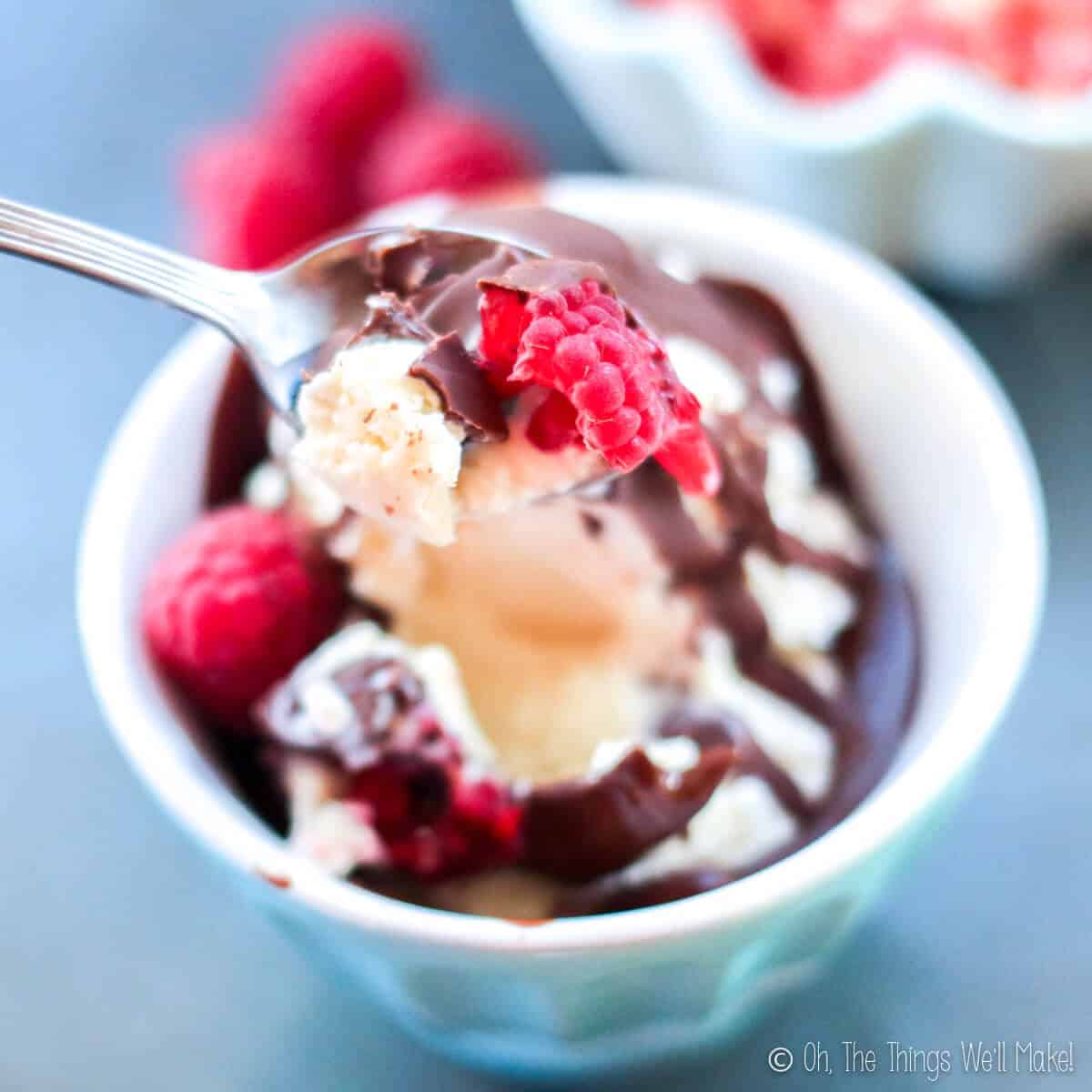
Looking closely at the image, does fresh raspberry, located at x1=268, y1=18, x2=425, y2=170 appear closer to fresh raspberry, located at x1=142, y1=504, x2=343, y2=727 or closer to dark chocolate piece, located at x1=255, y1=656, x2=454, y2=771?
fresh raspberry, located at x1=142, y1=504, x2=343, y2=727

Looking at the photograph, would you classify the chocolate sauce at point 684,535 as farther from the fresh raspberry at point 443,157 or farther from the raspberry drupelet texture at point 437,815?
the fresh raspberry at point 443,157

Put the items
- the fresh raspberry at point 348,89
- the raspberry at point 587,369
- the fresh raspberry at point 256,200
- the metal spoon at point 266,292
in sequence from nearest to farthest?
1. the raspberry at point 587,369
2. the metal spoon at point 266,292
3. the fresh raspberry at point 256,200
4. the fresh raspberry at point 348,89

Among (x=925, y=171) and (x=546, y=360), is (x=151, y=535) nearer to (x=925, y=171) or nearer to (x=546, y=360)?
(x=546, y=360)

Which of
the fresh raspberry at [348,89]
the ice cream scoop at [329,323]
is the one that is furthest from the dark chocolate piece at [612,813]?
the fresh raspberry at [348,89]

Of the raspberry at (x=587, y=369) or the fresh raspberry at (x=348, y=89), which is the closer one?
the raspberry at (x=587, y=369)

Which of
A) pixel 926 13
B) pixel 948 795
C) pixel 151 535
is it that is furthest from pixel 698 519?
pixel 926 13

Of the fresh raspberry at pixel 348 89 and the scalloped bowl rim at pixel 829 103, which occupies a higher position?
the fresh raspberry at pixel 348 89

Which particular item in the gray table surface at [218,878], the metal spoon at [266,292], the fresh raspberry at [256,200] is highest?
the metal spoon at [266,292]
